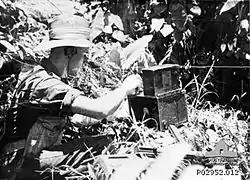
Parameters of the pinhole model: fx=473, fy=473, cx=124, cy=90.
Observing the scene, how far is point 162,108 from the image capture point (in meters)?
2.85

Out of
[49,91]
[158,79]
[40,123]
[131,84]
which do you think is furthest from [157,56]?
[49,91]

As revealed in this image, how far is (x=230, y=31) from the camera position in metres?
3.92

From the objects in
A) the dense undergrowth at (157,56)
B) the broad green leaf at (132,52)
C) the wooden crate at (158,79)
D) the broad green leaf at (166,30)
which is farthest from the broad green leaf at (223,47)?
the wooden crate at (158,79)

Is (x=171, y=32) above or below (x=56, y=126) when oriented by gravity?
above

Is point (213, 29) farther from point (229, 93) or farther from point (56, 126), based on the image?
point (56, 126)

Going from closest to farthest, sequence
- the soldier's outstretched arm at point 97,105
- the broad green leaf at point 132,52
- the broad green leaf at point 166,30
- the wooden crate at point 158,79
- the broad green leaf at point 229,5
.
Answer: the soldier's outstretched arm at point 97,105
the wooden crate at point 158,79
the broad green leaf at point 132,52
the broad green leaf at point 229,5
the broad green leaf at point 166,30

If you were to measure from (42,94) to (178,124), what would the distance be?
3.08 ft

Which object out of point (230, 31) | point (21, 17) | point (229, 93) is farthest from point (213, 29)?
point (21, 17)

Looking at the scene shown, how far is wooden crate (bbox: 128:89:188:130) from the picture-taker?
2.85 metres

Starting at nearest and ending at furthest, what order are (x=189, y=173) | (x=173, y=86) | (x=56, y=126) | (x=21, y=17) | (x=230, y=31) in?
(x=189, y=173), (x=56, y=126), (x=173, y=86), (x=21, y=17), (x=230, y=31)

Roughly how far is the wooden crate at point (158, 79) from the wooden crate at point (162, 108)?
0.11 feet

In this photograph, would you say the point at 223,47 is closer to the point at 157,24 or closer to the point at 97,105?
the point at 157,24

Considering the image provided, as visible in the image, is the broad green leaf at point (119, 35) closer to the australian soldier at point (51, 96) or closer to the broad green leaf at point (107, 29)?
the broad green leaf at point (107, 29)

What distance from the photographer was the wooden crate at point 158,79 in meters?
2.80
